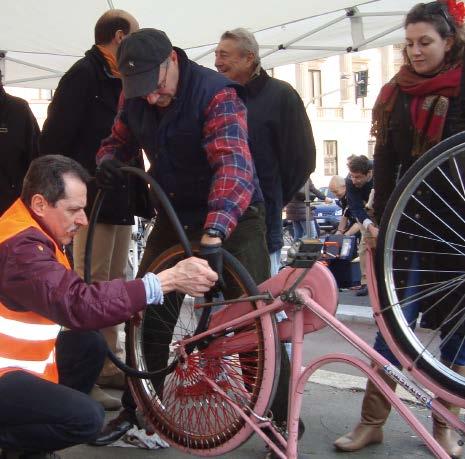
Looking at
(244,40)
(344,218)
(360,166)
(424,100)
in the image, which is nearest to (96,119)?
(244,40)

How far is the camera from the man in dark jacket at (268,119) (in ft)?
11.7

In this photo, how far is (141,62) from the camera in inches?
99.7

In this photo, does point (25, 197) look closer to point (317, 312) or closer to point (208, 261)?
point (208, 261)

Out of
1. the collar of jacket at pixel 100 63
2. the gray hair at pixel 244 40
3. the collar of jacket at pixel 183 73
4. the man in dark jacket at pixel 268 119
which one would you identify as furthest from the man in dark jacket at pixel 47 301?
the gray hair at pixel 244 40

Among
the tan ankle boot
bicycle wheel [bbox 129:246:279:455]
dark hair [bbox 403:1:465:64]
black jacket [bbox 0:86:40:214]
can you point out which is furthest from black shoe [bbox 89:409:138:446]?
dark hair [bbox 403:1:465:64]

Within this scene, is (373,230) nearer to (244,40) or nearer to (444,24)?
(444,24)

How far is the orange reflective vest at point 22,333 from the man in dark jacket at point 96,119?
42.8 inches

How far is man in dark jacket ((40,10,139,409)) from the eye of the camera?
351cm

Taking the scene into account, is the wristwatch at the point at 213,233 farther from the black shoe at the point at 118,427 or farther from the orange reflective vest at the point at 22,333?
the black shoe at the point at 118,427

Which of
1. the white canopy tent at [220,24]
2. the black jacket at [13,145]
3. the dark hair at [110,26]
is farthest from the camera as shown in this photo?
the white canopy tent at [220,24]

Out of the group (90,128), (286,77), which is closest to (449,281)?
(90,128)

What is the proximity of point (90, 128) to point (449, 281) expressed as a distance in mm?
1944

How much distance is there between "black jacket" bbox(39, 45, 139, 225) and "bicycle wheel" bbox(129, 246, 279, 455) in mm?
757

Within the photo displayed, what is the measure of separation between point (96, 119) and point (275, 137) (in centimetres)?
89
